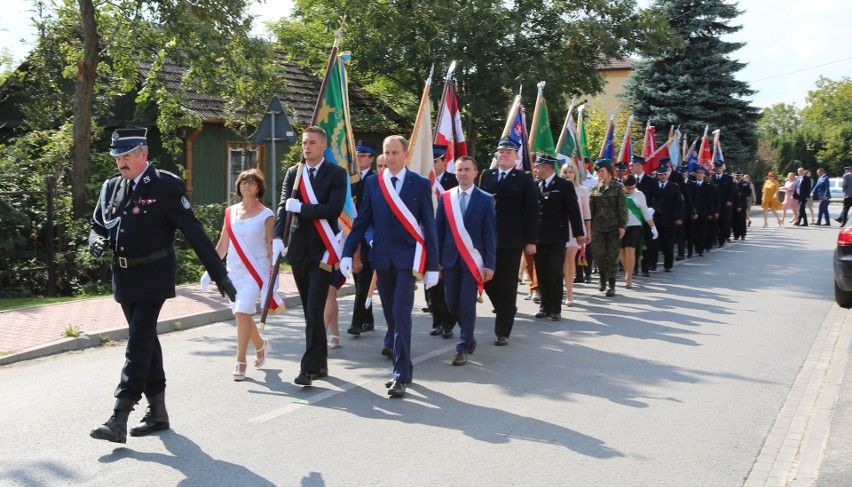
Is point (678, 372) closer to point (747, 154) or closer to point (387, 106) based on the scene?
point (387, 106)

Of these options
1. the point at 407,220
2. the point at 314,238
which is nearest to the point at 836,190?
the point at 407,220

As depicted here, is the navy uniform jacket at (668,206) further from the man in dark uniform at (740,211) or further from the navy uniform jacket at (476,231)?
the navy uniform jacket at (476,231)

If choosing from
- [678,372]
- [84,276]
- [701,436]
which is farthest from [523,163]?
[701,436]

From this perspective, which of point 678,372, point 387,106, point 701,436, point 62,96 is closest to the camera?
point 701,436

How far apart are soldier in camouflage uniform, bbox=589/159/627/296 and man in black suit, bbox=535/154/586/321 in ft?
7.44

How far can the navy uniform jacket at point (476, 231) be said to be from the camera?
855 centimetres

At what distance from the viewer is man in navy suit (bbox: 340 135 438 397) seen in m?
7.20

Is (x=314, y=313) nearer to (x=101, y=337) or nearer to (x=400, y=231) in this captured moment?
(x=400, y=231)

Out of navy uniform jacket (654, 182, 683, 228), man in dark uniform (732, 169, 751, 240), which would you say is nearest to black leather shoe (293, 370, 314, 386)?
navy uniform jacket (654, 182, 683, 228)

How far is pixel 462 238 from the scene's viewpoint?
8516mm

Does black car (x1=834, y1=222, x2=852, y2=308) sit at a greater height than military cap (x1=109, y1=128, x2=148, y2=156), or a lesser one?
lesser

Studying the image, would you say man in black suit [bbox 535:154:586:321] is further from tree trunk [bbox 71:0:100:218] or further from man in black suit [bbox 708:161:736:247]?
man in black suit [bbox 708:161:736:247]

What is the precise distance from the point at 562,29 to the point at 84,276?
518 inches

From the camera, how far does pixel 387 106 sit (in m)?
25.9
